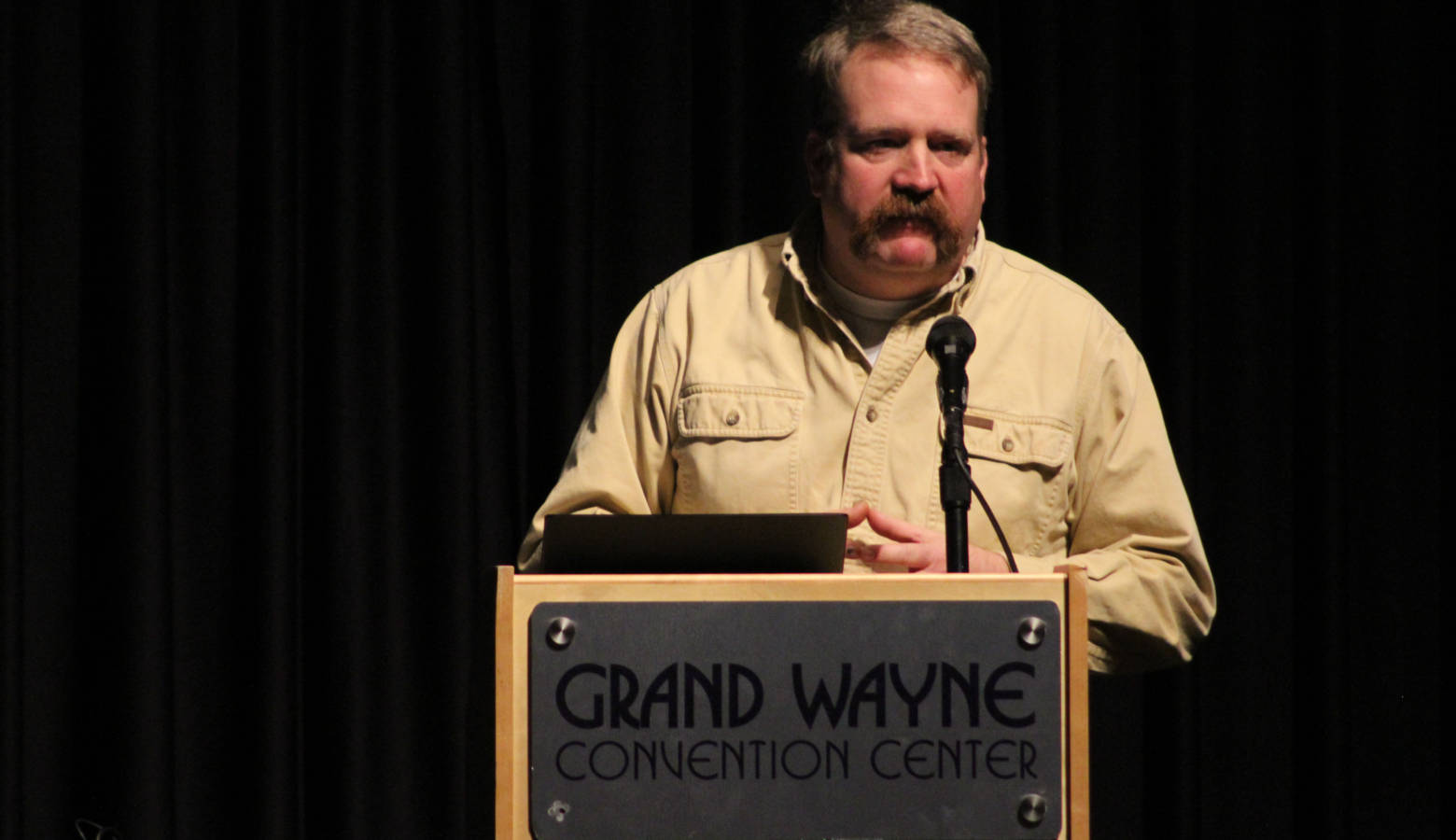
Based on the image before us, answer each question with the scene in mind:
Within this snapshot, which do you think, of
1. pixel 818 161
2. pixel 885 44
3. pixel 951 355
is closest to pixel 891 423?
pixel 818 161

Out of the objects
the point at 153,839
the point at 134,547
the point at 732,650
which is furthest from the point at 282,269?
the point at 732,650

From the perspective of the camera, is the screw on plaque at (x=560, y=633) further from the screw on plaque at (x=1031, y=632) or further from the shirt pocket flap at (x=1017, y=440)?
the shirt pocket flap at (x=1017, y=440)

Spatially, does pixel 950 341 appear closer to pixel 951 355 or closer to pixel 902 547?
pixel 951 355

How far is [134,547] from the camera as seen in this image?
2.61m

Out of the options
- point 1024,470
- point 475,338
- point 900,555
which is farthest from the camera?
point 475,338

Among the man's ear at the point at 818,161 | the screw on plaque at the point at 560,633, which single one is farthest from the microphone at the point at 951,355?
the man's ear at the point at 818,161

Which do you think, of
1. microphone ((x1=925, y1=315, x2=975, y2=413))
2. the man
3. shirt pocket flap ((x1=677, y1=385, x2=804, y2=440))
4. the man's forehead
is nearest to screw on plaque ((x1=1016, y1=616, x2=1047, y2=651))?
microphone ((x1=925, y1=315, x2=975, y2=413))

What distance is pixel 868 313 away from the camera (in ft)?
6.77

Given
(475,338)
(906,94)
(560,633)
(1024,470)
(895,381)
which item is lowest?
(560,633)

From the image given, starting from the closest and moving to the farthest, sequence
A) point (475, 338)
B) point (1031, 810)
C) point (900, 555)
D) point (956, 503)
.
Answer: point (1031, 810) → point (956, 503) → point (900, 555) → point (475, 338)

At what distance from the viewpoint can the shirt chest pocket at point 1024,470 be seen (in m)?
1.93

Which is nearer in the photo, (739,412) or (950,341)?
(950,341)

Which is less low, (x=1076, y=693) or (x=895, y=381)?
(x=895, y=381)

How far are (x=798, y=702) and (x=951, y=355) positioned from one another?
0.38 metres
